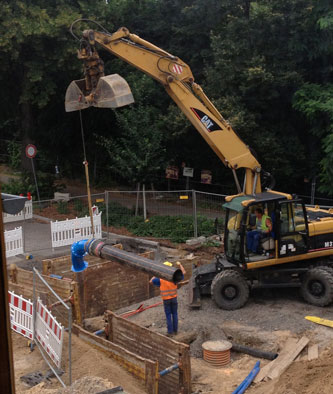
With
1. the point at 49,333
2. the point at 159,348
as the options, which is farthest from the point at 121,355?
the point at 49,333

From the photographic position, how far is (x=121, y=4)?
24.0m

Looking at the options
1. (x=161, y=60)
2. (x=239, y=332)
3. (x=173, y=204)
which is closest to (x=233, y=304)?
(x=239, y=332)

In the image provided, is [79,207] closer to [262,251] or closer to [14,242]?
[14,242]

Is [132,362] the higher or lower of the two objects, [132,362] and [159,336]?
the lower

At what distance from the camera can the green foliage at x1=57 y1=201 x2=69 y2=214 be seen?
793 inches

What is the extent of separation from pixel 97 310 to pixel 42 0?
14.9m

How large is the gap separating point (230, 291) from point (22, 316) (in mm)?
4346

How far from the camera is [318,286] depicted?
10.8m

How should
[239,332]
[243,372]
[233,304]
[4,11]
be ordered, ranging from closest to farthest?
1. [243,372]
2. [239,332]
3. [233,304]
4. [4,11]

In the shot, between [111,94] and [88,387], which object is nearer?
[88,387]

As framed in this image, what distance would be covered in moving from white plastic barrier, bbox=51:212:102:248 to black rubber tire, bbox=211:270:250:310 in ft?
22.6

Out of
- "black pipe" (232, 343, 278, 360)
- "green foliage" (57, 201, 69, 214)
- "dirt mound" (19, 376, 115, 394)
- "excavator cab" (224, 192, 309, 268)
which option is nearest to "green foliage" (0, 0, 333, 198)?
"green foliage" (57, 201, 69, 214)

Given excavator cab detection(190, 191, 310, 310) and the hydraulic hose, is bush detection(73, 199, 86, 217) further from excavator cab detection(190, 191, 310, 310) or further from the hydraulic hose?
the hydraulic hose

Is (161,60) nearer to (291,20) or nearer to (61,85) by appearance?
(291,20)
